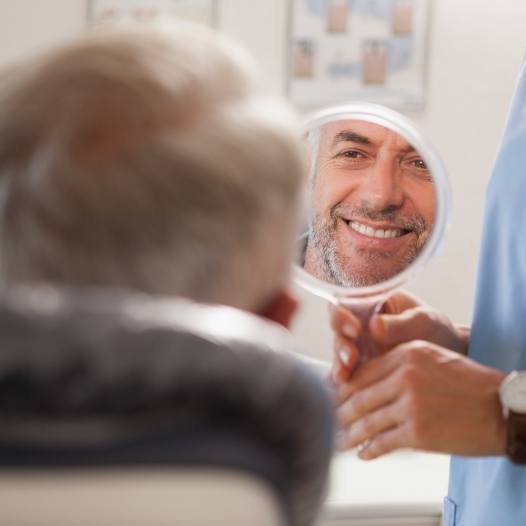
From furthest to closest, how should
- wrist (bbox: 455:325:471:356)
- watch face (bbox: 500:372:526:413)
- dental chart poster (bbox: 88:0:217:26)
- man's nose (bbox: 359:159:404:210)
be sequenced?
dental chart poster (bbox: 88:0:217:26), wrist (bbox: 455:325:471:356), man's nose (bbox: 359:159:404:210), watch face (bbox: 500:372:526:413)

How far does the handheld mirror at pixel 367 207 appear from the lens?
1023 mm

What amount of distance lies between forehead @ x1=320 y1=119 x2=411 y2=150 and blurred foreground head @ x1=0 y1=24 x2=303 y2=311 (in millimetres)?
571

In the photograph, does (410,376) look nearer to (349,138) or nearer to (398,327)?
(398,327)

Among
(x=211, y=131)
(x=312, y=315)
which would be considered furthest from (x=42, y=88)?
(x=312, y=315)

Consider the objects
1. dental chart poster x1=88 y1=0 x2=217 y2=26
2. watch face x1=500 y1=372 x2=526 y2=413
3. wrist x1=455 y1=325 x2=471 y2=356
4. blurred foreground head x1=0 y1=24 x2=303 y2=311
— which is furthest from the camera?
dental chart poster x1=88 y1=0 x2=217 y2=26

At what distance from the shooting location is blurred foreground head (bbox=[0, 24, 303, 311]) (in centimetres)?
46

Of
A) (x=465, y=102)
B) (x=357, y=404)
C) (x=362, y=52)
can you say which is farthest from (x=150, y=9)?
(x=357, y=404)

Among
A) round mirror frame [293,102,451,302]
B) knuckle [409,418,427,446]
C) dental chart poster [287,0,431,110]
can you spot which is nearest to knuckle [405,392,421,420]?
knuckle [409,418,427,446]

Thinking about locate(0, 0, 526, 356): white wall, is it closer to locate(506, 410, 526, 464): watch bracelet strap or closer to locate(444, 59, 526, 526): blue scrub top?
locate(444, 59, 526, 526): blue scrub top

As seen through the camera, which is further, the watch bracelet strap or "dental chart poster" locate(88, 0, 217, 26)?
"dental chart poster" locate(88, 0, 217, 26)

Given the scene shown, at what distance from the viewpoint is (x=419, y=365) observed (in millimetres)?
972

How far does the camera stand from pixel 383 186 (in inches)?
42.1

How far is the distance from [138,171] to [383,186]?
2.13 feet

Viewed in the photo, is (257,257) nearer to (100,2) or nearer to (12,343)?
(12,343)
